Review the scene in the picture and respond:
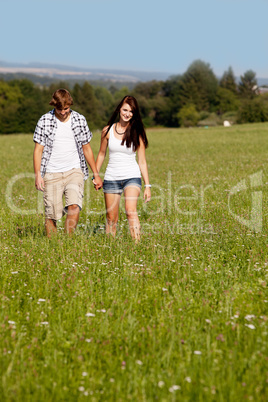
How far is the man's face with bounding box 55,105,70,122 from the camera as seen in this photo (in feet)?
23.4

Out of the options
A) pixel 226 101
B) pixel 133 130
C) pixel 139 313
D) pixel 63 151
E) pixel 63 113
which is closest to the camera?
pixel 139 313

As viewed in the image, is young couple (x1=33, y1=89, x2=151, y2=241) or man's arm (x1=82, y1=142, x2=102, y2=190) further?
man's arm (x1=82, y1=142, x2=102, y2=190)

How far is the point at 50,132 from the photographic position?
7.35 m

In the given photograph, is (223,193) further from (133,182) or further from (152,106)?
(152,106)

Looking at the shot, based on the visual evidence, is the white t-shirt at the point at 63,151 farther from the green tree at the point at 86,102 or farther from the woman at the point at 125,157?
the green tree at the point at 86,102

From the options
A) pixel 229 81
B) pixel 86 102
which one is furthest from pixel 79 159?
pixel 229 81

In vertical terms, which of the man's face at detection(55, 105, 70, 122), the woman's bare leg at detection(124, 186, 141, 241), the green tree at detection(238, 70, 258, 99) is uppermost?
the green tree at detection(238, 70, 258, 99)

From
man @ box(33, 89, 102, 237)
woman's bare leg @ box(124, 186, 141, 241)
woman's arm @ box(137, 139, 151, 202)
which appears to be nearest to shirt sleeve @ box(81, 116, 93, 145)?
man @ box(33, 89, 102, 237)

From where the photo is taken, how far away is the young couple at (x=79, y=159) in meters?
7.36

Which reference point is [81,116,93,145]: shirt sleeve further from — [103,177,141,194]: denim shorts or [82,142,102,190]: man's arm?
[103,177,141,194]: denim shorts

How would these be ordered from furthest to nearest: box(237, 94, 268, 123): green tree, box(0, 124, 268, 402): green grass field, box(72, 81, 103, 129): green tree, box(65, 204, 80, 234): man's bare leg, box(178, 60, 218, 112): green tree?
box(178, 60, 218, 112): green tree → box(72, 81, 103, 129): green tree → box(237, 94, 268, 123): green tree → box(65, 204, 80, 234): man's bare leg → box(0, 124, 268, 402): green grass field

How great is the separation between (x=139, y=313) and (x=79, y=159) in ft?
11.7

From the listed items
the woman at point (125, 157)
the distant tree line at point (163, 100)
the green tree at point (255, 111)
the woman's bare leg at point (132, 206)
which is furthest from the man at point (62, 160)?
the distant tree line at point (163, 100)

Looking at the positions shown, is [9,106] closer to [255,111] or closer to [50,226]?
[255,111]
